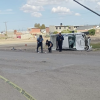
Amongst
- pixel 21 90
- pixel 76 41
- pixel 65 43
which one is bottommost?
pixel 21 90

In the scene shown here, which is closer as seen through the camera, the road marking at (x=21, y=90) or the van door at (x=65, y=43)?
the road marking at (x=21, y=90)

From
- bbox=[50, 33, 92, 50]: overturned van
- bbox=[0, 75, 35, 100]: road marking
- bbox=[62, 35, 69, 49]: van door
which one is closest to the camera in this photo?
bbox=[0, 75, 35, 100]: road marking

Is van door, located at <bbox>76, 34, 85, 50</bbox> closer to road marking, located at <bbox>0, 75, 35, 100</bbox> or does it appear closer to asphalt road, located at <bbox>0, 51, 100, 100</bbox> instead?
asphalt road, located at <bbox>0, 51, 100, 100</bbox>

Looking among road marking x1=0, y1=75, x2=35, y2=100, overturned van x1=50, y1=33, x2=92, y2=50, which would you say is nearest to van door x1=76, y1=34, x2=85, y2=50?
overturned van x1=50, y1=33, x2=92, y2=50

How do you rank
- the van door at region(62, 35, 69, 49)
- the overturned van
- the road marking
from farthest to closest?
the van door at region(62, 35, 69, 49) < the overturned van < the road marking

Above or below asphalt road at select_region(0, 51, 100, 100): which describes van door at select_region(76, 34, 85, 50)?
above

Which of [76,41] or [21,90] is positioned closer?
[21,90]

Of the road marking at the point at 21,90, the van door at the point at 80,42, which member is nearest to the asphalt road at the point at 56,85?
the road marking at the point at 21,90

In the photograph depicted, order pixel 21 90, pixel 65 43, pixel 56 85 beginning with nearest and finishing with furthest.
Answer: pixel 21 90, pixel 56 85, pixel 65 43

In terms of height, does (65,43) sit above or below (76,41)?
below

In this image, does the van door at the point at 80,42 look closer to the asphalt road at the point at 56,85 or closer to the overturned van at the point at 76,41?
the overturned van at the point at 76,41

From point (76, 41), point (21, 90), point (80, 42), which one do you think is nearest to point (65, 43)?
point (76, 41)

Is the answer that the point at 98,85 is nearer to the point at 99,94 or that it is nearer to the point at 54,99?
the point at 99,94

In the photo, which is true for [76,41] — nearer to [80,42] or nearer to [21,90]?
[80,42]
